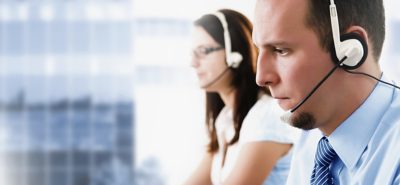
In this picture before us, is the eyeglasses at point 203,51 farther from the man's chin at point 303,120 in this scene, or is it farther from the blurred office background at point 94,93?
the blurred office background at point 94,93

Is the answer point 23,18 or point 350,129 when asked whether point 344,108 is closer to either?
point 350,129

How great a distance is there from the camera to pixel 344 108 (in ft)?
3.05

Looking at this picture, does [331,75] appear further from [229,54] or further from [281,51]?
[229,54]

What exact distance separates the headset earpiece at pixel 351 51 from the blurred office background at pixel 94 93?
3.84 m

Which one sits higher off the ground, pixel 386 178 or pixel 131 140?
pixel 386 178

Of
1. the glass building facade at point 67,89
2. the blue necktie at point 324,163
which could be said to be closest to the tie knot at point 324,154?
the blue necktie at point 324,163

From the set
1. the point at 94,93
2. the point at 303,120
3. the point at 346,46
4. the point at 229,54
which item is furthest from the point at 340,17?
the point at 94,93

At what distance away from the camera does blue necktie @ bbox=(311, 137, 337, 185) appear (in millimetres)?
958

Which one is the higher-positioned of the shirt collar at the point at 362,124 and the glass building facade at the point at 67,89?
the shirt collar at the point at 362,124

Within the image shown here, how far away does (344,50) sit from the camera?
0.89 metres

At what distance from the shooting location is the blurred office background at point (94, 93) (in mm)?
5207

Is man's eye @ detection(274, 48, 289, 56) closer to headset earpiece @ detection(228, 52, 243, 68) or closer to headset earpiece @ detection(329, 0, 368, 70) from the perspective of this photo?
headset earpiece @ detection(329, 0, 368, 70)

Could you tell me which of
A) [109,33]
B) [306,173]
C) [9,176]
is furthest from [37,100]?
[306,173]

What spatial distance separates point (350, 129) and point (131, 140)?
6670 millimetres
